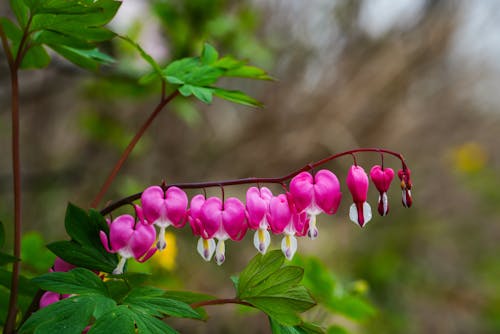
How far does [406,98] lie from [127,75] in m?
2.56

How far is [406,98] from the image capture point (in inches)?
156

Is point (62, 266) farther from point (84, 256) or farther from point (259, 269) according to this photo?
point (259, 269)

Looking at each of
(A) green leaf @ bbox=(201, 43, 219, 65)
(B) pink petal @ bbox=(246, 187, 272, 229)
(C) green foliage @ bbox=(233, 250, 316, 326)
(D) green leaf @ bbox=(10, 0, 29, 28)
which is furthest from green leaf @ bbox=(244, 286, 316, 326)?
(D) green leaf @ bbox=(10, 0, 29, 28)

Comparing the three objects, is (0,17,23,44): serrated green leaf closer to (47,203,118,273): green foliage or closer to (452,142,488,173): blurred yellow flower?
(47,203,118,273): green foliage

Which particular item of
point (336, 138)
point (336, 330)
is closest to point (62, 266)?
point (336, 330)

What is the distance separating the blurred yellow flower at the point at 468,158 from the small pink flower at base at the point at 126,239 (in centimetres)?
426

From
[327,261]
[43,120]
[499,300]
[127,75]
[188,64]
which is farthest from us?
[499,300]

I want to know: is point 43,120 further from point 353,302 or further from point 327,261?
point 353,302

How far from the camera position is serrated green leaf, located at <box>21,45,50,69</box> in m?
0.99

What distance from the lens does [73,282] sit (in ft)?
2.19

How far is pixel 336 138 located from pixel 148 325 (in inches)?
114

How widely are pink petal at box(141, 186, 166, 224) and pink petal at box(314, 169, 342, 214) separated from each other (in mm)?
212

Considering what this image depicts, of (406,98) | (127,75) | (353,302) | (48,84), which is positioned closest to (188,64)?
(353,302)

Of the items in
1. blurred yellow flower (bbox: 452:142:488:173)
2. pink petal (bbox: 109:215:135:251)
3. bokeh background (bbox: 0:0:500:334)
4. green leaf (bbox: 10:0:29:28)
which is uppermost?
blurred yellow flower (bbox: 452:142:488:173)
